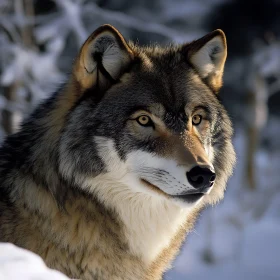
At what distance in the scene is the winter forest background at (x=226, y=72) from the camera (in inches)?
304

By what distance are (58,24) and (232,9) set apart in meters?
10.8

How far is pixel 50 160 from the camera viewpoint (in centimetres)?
373

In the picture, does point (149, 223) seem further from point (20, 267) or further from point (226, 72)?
point (226, 72)

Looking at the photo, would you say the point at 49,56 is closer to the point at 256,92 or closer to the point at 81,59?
the point at 81,59

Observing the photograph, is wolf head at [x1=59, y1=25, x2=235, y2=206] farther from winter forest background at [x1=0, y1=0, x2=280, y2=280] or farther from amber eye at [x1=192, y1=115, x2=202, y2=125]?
winter forest background at [x1=0, y1=0, x2=280, y2=280]

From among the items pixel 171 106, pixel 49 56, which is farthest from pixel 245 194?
pixel 171 106

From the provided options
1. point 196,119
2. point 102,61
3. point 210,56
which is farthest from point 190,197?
point 210,56

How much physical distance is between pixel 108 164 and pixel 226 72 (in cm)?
1562

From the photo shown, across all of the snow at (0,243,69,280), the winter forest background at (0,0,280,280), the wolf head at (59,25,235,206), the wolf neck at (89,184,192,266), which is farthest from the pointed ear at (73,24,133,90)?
the snow at (0,243,69,280)

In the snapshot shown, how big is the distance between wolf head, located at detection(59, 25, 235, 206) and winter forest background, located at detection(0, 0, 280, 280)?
103cm

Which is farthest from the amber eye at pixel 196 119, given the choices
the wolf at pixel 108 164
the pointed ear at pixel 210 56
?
the pointed ear at pixel 210 56

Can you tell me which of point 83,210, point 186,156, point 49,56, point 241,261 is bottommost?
point 241,261

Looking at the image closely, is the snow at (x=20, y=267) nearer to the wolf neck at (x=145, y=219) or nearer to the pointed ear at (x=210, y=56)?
the wolf neck at (x=145, y=219)

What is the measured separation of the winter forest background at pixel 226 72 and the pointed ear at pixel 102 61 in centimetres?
127
